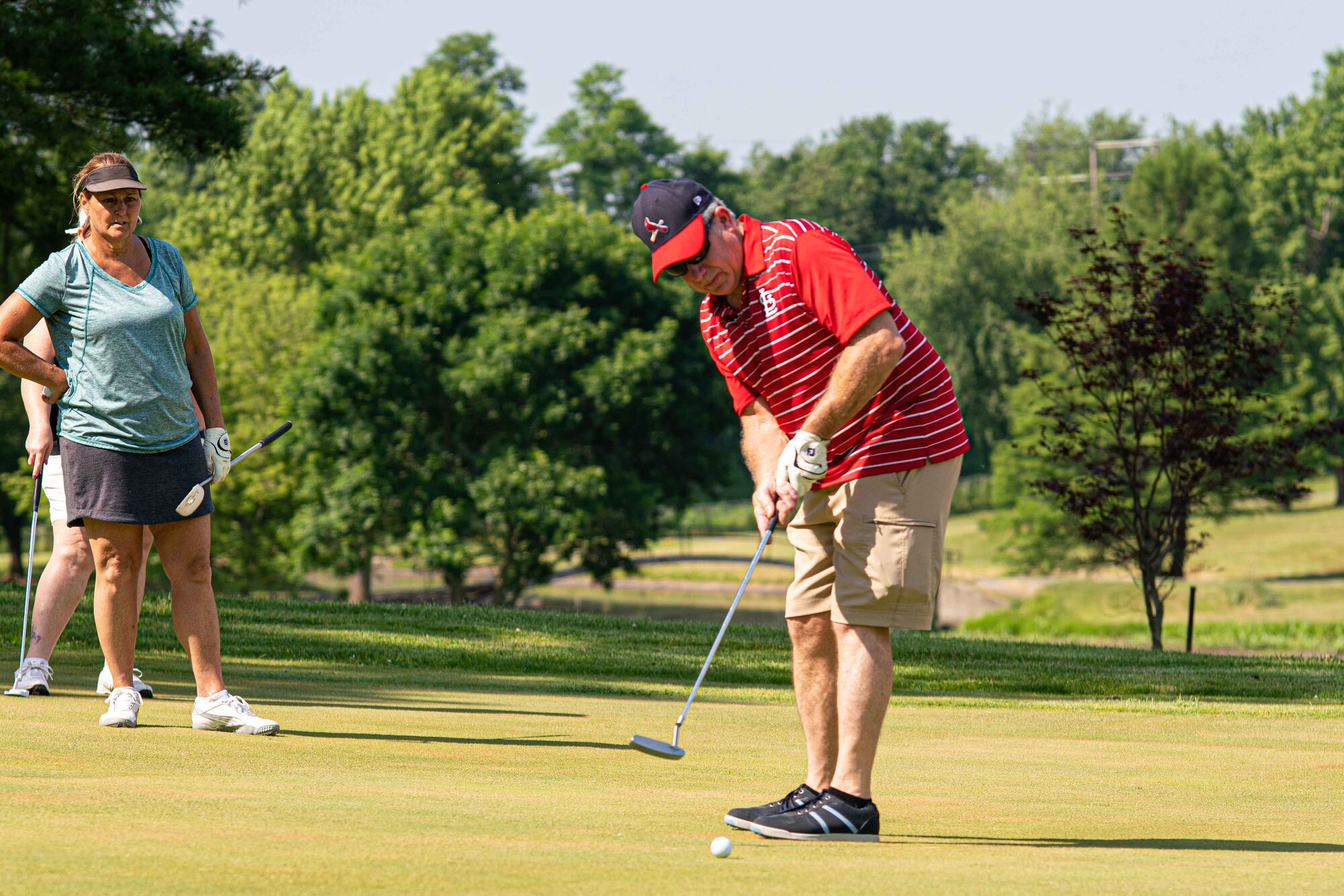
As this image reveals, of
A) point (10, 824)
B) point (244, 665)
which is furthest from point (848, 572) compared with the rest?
point (244, 665)

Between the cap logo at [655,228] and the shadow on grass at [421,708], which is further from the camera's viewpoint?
the shadow on grass at [421,708]

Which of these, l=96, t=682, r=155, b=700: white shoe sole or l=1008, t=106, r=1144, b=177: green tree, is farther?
l=1008, t=106, r=1144, b=177: green tree

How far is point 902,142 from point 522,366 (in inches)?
3099

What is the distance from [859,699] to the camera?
4.43 metres

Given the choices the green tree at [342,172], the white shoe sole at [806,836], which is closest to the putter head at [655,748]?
the white shoe sole at [806,836]

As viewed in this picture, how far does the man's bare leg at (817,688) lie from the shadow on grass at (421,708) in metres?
2.65

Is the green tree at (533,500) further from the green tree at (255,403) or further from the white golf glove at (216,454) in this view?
the white golf glove at (216,454)

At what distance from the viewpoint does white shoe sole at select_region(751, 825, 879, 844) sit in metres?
4.16

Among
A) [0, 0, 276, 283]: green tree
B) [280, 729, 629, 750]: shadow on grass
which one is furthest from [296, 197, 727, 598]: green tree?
[280, 729, 629, 750]: shadow on grass

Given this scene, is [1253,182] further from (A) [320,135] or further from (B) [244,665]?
(B) [244,665]

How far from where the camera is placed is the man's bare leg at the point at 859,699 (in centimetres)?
437

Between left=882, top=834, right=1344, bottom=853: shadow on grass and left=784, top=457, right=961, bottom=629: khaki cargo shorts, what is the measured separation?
1.98ft

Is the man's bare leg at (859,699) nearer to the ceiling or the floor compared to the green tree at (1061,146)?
nearer to the floor

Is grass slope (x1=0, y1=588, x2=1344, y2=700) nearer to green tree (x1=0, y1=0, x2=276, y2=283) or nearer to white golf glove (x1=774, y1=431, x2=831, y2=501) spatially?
white golf glove (x1=774, y1=431, x2=831, y2=501)
